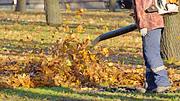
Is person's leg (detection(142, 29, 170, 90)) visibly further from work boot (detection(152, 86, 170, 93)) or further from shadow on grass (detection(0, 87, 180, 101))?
shadow on grass (detection(0, 87, 180, 101))

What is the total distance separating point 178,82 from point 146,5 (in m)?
1.72

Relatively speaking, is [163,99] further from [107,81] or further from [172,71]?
[172,71]

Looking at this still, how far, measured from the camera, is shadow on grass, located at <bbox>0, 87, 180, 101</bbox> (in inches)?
294

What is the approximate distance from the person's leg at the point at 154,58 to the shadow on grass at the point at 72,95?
191 millimetres

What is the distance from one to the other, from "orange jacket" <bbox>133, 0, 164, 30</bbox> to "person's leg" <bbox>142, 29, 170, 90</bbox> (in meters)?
0.10

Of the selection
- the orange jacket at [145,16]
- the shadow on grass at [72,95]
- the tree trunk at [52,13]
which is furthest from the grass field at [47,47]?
the orange jacket at [145,16]

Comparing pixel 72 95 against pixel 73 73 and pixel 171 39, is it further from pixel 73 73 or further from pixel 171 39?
pixel 171 39

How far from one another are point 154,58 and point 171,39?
3.93m

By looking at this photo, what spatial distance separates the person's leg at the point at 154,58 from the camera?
7625 millimetres

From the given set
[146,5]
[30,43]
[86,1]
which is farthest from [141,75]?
[86,1]

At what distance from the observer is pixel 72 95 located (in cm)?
770

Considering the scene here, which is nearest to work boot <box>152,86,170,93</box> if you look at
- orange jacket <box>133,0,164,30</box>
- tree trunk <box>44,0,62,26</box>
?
orange jacket <box>133,0,164,30</box>

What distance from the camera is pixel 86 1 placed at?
43.1 metres

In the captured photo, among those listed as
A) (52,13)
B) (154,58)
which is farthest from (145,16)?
(52,13)
